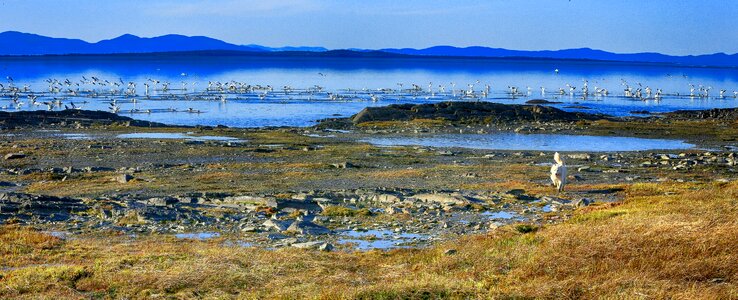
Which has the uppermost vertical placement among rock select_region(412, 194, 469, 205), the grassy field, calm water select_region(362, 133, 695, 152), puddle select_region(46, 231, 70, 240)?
the grassy field

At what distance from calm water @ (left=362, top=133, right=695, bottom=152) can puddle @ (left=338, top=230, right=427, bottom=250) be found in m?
25.9

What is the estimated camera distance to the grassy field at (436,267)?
427 inches

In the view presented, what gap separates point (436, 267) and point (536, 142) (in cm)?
3487

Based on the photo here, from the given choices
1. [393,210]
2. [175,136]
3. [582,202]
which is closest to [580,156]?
[582,202]

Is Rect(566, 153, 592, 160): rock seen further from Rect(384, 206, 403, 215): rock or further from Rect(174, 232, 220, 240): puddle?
Rect(174, 232, 220, 240): puddle

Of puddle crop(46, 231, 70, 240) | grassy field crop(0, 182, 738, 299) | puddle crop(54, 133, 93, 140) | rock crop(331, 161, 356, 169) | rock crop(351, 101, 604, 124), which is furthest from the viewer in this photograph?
rock crop(351, 101, 604, 124)

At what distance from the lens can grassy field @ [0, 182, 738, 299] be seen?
10836 millimetres

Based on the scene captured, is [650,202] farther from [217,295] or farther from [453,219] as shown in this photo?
[217,295]

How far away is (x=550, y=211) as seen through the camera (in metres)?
19.9

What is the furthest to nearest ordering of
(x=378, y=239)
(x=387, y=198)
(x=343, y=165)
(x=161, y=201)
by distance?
(x=343, y=165) < (x=387, y=198) < (x=161, y=201) < (x=378, y=239)

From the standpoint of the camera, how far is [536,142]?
4659cm

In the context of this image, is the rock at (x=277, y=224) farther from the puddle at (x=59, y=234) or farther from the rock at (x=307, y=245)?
the puddle at (x=59, y=234)

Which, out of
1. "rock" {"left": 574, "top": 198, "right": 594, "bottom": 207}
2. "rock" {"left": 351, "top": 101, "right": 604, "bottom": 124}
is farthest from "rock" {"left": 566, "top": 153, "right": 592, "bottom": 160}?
"rock" {"left": 351, "top": 101, "right": 604, "bottom": 124}

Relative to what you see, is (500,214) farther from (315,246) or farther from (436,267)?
(436,267)
